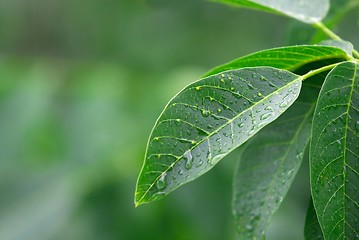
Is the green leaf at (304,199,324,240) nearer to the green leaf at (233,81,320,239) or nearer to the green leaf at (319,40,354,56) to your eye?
the green leaf at (233,81,320,239)

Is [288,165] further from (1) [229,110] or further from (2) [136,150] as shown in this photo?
(2) [136,150]

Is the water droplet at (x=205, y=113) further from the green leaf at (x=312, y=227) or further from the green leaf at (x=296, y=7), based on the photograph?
the green leaf at (x=296, y=7)

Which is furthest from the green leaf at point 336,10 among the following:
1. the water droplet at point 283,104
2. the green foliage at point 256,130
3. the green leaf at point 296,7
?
the water droplet at point 283,104

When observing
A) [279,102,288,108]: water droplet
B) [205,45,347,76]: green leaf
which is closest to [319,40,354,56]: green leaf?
[205,45,347,76]: green leaf

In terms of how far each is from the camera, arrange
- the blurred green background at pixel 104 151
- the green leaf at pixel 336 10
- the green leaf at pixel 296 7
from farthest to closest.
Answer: the blurred green background at pixel 104 151 < the green leaf at pixel 336 10 < the green leaf at pixel 296 7

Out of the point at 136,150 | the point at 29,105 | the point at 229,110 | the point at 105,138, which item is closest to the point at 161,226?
the point at 136,150

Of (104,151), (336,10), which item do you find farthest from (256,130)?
(104,151)
